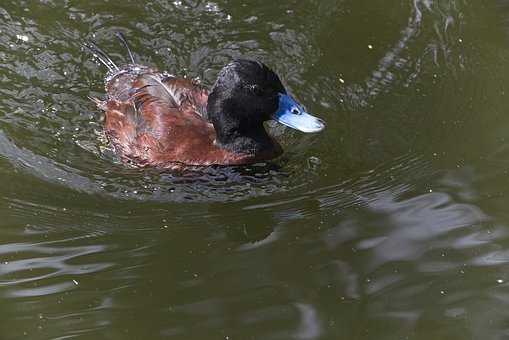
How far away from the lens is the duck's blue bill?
5.79 meters

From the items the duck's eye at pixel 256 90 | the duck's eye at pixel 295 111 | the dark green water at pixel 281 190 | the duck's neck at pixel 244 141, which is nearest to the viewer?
the dark green water at pixel 281 190

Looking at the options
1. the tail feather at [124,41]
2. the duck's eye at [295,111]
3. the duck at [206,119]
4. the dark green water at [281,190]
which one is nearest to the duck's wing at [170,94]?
the duck at [206,119]

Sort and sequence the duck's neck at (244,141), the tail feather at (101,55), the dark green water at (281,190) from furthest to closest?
the tail feather at (101,55) < the duck's neck at (244,141) < the dark green water at (281,190)

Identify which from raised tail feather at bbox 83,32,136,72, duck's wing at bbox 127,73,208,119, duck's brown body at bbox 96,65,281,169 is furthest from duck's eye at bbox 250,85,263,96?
raised tail feather at bbox 83,32,136,72

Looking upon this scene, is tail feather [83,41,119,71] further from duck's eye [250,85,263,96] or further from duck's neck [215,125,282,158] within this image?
duck's eye [250,85,263,96]

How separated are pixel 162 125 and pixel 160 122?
3 cm

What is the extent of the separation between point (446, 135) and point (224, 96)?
66.1 inches

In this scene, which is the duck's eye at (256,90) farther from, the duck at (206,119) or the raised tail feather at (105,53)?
the raised tail feather at (105,53)

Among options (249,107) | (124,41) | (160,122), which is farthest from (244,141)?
(124,41)

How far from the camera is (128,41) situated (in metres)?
7.15

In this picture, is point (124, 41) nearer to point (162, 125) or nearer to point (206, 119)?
point (206, 119)

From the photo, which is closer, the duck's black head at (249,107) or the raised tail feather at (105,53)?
the duck's black head at (249,107)

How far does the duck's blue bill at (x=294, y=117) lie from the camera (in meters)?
5.79

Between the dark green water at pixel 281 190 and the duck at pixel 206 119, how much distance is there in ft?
0.44
